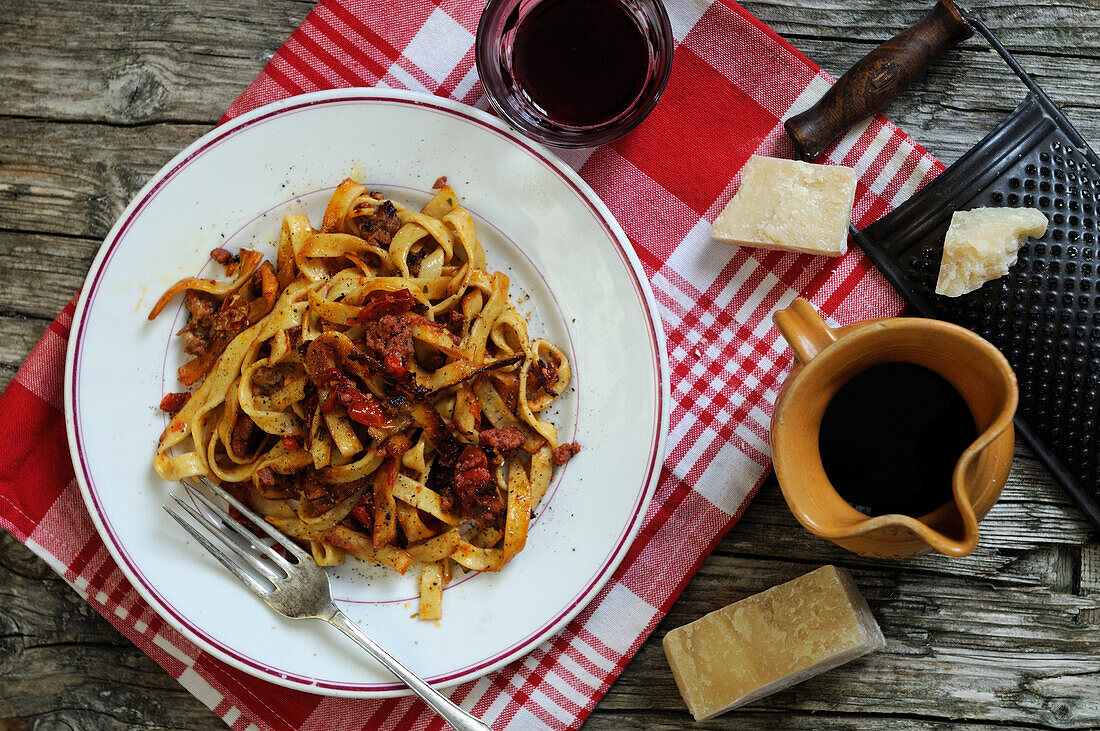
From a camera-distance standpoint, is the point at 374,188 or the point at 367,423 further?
the point at 374,188

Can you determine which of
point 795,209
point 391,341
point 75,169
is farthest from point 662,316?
point 75,169

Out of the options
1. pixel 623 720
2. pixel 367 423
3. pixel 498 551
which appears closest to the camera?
pixel 367 423

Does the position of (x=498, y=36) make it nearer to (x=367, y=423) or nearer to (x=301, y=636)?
(x=367, y=423)

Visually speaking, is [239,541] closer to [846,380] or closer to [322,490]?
[322,490]

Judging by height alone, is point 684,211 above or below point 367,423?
above

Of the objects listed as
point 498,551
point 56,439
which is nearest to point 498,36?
point 498,551

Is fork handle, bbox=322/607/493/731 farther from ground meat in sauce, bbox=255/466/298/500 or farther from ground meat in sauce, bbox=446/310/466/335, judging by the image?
ground meat in sauce, bbox=446/310/466/335

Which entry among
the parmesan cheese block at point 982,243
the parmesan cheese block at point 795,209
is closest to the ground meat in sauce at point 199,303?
the parmesan cheese block at point 795,209

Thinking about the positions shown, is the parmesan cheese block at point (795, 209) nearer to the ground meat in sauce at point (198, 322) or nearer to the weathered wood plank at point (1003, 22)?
the weathered wood plank at point (1003, 22)
